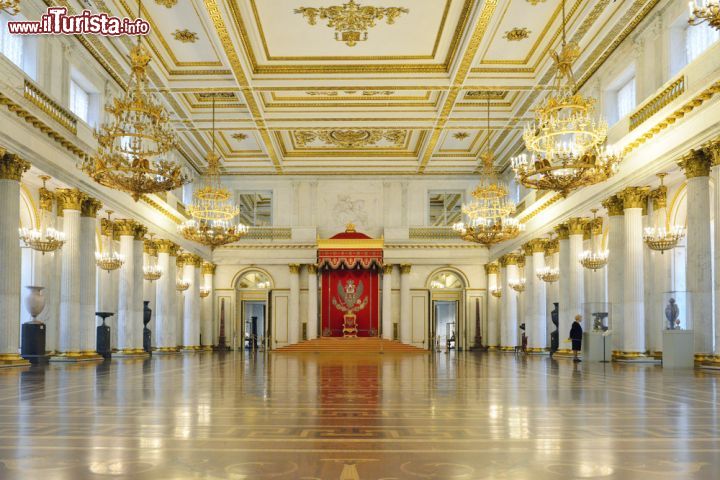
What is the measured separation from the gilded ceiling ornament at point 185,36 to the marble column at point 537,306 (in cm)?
1200

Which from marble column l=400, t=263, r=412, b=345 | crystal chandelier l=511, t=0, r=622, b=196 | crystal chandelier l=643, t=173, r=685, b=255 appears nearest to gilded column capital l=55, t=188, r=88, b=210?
crystal chandelier l=511, t=0, r=622, b=196

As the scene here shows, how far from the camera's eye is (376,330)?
26.7 meters

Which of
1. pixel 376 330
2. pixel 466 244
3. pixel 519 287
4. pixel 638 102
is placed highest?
pixel 638 102

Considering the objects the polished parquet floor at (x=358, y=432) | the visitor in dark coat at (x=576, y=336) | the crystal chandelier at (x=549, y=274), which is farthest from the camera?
the crystal chandelier at (x=549, y=274)

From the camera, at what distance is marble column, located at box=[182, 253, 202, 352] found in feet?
83.0

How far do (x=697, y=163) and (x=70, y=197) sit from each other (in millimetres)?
12193

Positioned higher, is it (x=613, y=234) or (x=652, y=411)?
(x=613, y=234)

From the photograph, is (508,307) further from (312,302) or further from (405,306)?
(312,302)

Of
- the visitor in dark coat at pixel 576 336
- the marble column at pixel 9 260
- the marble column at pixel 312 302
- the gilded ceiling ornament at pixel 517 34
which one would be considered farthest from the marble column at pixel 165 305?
the visitor in dark coat at pixel 576 336

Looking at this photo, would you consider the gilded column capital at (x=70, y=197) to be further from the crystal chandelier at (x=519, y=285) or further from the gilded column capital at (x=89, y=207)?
the crystal chandelier at (x=519, y=285)

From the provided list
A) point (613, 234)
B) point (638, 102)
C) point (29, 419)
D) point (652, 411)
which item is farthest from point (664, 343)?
point (29, 419)

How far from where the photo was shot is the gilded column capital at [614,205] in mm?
15344

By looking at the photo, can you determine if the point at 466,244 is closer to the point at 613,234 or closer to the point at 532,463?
the point at 613,234

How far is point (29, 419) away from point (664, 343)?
1048 centimetres
